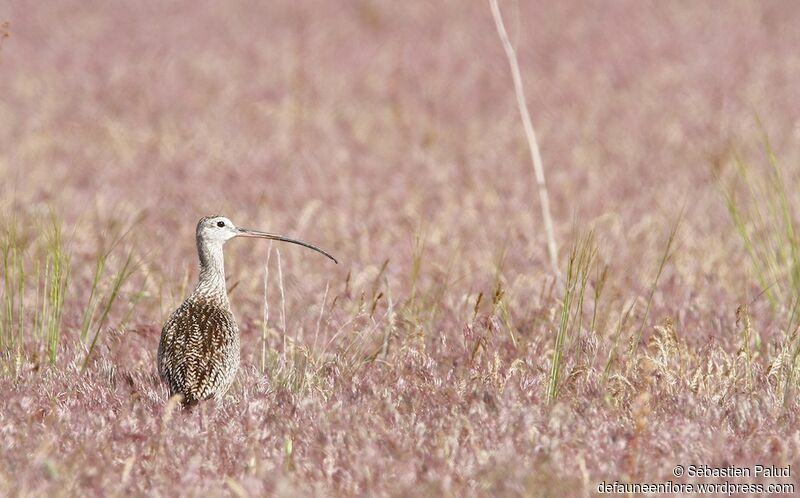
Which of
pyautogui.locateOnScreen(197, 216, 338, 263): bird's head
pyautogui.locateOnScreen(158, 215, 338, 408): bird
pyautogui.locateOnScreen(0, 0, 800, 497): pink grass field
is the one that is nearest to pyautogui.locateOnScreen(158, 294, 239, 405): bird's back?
pyautogui.locateOnScreen(158, 215, 338, 408): bird

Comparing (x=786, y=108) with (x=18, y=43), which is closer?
(x=786, y=108)

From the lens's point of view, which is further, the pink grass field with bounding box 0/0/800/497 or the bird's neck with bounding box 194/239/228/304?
the bird's neck with bounding box 194/239/228/304

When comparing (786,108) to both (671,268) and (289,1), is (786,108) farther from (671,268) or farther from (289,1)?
A: (289,1)

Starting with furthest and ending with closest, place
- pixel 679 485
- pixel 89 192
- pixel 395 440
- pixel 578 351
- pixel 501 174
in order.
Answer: pixel 501 174 < pixel 89 192 < pixel 578 351 < pixel 395 440 < pixel 679 485

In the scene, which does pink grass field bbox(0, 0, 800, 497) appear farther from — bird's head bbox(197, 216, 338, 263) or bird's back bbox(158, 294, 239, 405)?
bird's head bbox(197, 216, 338, 263)

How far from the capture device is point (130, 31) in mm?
19781

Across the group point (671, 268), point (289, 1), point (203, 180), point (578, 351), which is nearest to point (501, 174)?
point (203, 180)

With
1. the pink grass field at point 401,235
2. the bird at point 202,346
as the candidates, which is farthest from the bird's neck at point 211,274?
the pink grass field at point 401,235

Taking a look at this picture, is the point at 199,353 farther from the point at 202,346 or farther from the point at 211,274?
the point at 211,274

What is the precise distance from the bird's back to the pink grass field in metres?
0.13

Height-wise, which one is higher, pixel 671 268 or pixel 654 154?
pixel 654 154

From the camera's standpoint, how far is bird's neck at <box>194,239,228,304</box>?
6.55 m

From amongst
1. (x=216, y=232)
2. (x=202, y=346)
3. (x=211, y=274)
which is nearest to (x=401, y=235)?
(x=216, y=232)

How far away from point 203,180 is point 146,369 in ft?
20.9
